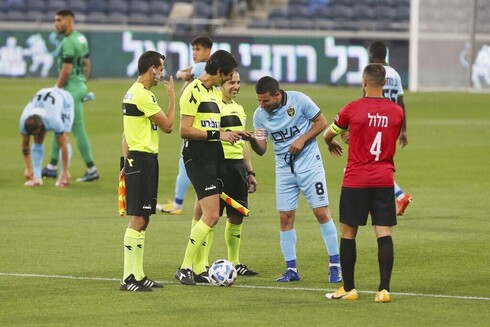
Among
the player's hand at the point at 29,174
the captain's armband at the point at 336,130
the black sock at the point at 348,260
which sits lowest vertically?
Answer: the player's hand at the point at 29,174

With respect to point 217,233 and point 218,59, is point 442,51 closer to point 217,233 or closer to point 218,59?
point 217,233

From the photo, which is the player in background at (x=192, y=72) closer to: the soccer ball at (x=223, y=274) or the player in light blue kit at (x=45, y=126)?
the player in light blue kit at (x=45, y=126)

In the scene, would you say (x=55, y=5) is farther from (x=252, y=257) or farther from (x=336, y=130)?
(x=336, y=130)

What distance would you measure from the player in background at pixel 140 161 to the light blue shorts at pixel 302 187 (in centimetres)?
123

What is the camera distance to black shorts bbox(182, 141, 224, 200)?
10.2 meters

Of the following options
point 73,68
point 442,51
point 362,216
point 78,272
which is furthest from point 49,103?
point 442,51

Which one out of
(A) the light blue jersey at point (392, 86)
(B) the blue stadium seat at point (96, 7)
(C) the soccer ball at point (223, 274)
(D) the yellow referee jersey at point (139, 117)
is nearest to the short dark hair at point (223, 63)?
(D) the yellow referee jersey at point (139, 117)

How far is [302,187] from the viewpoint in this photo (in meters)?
10.7

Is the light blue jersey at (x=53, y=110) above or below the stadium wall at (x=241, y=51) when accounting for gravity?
above

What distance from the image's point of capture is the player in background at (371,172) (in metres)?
9.30

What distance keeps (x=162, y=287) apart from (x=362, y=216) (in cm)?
179

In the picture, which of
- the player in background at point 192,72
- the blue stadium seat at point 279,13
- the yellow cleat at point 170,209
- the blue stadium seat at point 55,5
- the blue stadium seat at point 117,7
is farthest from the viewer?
the blue stadium seat at point 117,7

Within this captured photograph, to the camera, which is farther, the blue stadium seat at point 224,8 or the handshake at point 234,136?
the blue stadium seat at point 224,8

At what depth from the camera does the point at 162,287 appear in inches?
394
